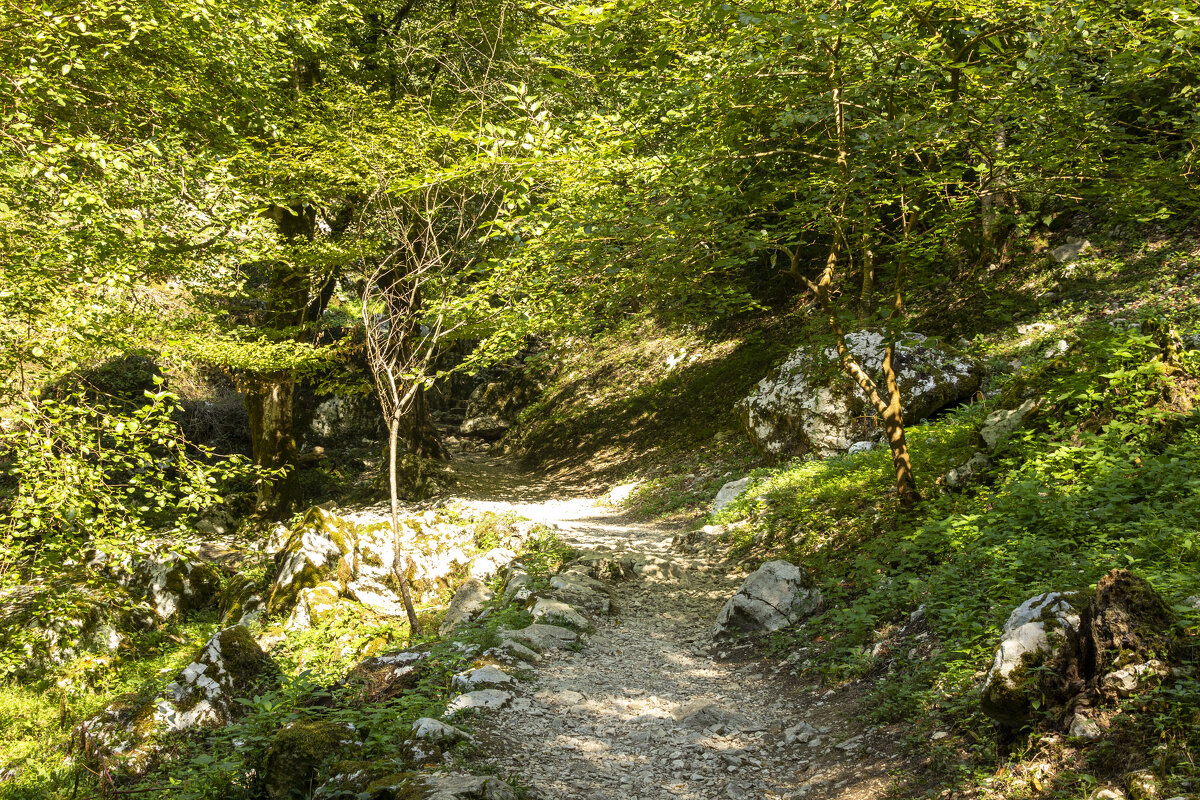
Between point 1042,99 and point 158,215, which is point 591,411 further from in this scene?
point 1042,99

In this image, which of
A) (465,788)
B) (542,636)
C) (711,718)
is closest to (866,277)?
(711,718)

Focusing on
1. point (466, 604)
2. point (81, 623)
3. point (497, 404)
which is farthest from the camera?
point (497, 404)

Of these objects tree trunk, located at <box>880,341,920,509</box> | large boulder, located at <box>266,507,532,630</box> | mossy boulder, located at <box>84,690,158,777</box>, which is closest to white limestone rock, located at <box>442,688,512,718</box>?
mossy boulder, located at <box>84,690,158,777</box>

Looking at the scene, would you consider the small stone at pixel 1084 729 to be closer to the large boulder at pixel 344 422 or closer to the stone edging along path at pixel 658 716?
the stone edging along path at pixel 658 716

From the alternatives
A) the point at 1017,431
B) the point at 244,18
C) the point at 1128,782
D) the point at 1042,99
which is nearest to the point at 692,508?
the point at 1017,431

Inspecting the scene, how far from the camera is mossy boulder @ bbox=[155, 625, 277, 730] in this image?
18.9ft

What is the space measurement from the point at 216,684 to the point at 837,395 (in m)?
9.03

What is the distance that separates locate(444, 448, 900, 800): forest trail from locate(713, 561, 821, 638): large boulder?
231 mm

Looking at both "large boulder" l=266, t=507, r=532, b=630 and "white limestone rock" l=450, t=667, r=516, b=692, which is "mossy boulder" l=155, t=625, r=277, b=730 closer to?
"large boulder" l=266, t=507, r=532, b=630

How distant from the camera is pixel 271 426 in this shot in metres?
13.2

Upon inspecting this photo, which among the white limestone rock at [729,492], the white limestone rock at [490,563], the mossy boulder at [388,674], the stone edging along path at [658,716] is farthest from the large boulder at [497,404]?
the mossy boulder at [388,674]

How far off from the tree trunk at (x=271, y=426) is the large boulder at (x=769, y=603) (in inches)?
397

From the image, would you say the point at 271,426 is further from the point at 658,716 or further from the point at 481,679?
the point at 658,716

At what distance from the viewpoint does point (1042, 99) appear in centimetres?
443
